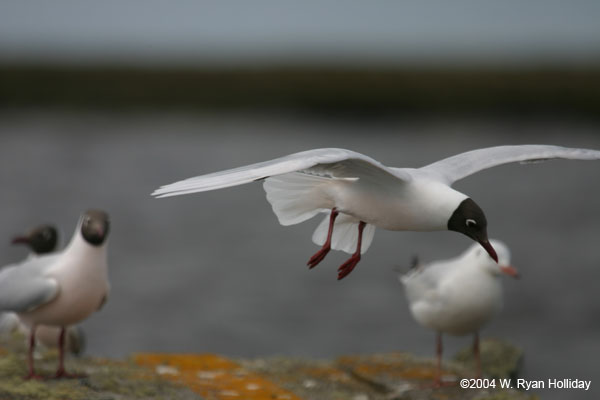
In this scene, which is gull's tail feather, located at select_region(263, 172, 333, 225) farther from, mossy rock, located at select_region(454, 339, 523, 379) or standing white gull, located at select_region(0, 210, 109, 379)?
mossy rock, located at select_region(454, 339, 523, 379)

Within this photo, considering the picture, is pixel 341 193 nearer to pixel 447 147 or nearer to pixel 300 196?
pixel 300 196

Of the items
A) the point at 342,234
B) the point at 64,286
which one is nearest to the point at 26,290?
the point at 64,286

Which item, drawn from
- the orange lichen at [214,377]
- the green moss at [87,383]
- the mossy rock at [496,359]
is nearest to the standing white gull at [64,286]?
the green moss at [87,383]

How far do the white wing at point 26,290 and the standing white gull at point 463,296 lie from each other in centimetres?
291

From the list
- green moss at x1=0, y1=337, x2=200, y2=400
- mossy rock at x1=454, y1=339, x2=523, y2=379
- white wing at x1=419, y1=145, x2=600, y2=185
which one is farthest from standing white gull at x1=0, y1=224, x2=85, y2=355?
white wing at x1=419, y1=145, x2=600, y2=185

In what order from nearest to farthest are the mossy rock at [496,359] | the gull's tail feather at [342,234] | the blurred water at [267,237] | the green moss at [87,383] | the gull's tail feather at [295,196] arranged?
1. the gull's tail feather at [295,196]
2. the green moss at [87,383]
3. the gull's tail feather at [342,234]
4. the mossy rock at [496,359]
5. the blurred water at [267,237]

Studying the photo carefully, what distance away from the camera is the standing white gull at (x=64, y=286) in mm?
6758

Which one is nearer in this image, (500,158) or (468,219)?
(468,219)

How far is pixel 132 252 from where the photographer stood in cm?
2050

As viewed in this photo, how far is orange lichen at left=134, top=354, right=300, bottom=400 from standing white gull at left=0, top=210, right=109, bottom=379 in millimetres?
851

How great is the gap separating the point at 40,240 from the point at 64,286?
69.7 inches

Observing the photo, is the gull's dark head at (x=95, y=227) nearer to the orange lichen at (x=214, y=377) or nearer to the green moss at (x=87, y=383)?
the green moss at (x=87, y=383)

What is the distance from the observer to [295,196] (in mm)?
6070

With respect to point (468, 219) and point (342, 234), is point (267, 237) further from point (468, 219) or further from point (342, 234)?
point (468, 219)
